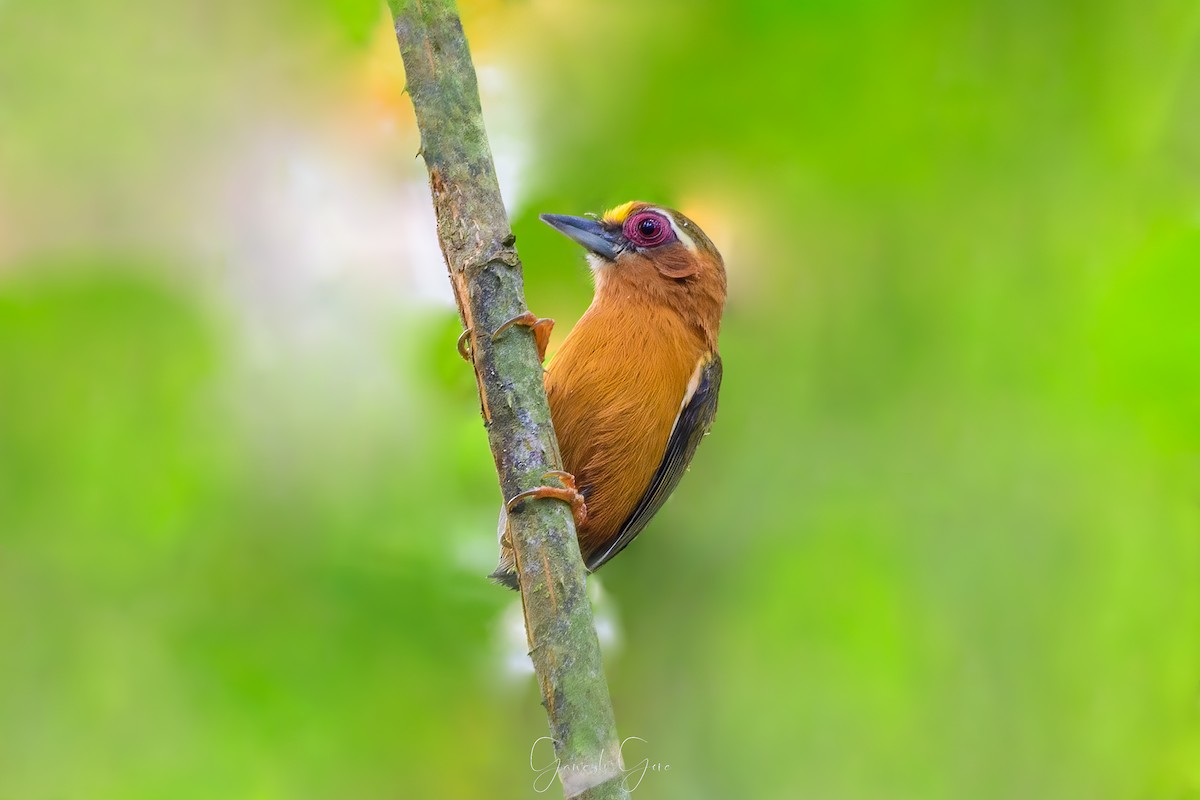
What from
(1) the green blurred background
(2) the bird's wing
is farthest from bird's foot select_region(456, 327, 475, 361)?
(2) the bird's wing

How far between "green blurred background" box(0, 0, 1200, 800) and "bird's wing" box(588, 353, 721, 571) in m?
0.42

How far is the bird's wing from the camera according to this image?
143 inches

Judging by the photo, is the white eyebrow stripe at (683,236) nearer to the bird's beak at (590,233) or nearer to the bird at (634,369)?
the bird at (634,369)

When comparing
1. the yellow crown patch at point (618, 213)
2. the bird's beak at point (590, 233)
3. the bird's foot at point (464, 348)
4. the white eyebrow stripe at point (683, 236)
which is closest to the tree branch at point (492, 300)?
the bird's foot at point (464, 348)

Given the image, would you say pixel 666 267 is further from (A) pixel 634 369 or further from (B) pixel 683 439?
(B) pixel 683 439

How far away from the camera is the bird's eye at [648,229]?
3682 mm

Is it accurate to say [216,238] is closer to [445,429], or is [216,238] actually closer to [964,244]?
[445,429]

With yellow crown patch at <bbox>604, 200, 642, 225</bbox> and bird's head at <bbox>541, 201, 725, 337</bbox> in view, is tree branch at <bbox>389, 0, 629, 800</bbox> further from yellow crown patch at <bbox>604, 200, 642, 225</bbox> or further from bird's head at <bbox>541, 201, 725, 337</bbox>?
bird's head at <bbox>541, 201, 725, 337</bbox>

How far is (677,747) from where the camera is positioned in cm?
320

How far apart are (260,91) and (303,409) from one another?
0.98 metres

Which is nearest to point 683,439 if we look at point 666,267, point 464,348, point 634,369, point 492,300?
point 634,369

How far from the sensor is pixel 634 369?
3551 mm

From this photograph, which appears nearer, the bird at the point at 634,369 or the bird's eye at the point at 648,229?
the bird at the point at 634,369

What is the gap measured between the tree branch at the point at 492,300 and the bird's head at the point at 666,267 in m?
1.28
